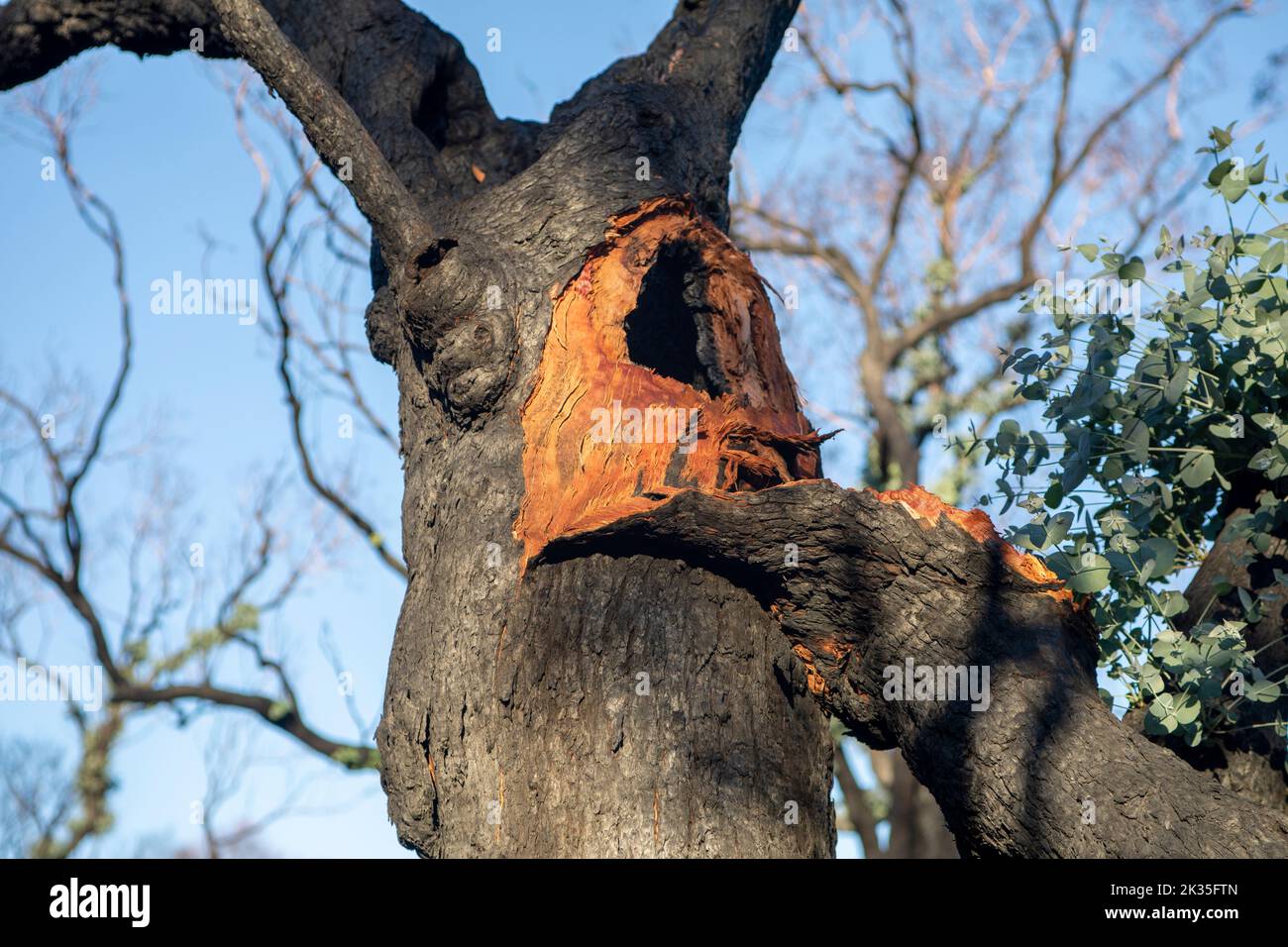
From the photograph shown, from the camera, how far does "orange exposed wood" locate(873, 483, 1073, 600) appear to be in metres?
3.00

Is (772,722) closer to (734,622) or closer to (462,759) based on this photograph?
(734,622)

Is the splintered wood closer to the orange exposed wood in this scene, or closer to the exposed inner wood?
the exposed inner wood

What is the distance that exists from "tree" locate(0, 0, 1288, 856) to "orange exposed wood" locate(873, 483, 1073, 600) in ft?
0.04

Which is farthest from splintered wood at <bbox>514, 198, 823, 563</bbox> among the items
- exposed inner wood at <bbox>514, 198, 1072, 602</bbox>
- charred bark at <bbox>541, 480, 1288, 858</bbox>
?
charred bark at <bbox>541, 480, 1288, 858</bbox>

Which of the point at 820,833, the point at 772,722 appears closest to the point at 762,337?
the point at 772,722

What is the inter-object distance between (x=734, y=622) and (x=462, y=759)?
2.62 ft

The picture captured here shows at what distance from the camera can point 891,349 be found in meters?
11.0

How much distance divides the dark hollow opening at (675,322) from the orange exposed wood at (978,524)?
0.92 m

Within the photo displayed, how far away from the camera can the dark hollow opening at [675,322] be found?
3.86 meters

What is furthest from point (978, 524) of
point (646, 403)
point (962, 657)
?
point (646, 403)

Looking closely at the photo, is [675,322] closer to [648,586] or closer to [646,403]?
[646,403]

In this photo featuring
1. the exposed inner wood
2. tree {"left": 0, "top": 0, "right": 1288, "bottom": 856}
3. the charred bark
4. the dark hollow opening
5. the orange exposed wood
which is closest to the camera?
the charred bark

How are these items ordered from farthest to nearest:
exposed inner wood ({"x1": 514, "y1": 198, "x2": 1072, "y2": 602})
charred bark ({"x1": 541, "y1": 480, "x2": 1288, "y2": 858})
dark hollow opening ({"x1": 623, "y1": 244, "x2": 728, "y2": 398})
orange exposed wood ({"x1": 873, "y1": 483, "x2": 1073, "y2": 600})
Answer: dark hollow opening ({"x1": 623, "y1": 244, "x2": 728, "y2": 398}), exposed inner wood ({"x1": 514, "y1": 198, "x2": 1072, "y2": 602}), orange exposed wood ({"x1": 873, "y1": 483, "x2": 1073, "y2": 600}), charred bark ({"x1": 541, "y1": 480, "x2": 1288, "y2": 858})
